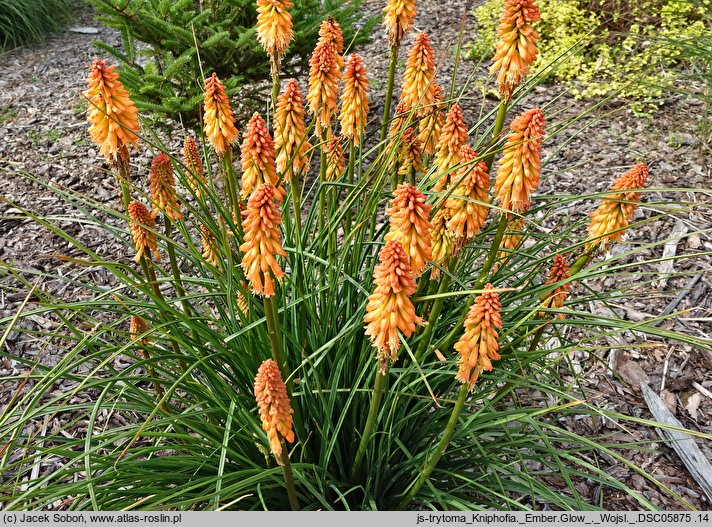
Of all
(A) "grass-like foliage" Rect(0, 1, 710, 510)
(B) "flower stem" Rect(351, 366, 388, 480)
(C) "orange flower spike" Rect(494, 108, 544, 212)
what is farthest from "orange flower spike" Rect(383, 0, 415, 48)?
(B) "flower stem" Rect(351, 366, 388, 480)

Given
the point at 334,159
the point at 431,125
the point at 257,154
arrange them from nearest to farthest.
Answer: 1. the point at 257,154
2. the point at 431,125
3. the point at 334,159

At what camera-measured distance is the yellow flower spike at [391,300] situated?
70.9 inches

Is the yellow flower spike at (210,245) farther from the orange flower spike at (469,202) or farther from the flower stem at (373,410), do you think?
the orange flower spike at (469,202)

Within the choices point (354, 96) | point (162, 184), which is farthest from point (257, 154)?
point (354, 96)

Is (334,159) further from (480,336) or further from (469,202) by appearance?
(480,336)

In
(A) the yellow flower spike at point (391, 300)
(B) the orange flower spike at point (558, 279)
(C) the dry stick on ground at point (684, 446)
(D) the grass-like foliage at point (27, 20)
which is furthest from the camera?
(D) the grass-like foliage at point (27, 20)

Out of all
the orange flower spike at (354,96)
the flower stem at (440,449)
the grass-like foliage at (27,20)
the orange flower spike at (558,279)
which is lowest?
the flower stem at (440,449)

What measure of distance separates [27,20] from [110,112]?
7.95 meters

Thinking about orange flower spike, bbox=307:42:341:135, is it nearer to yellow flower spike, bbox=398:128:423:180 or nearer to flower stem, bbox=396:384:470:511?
yellow flower spike, bbox=398:128:423:180

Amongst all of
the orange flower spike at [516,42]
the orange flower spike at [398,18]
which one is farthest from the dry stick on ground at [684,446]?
the orange flower spike at [398,18]

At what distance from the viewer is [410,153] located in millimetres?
2941

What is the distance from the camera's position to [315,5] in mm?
5594

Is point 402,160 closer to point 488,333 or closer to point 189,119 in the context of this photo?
point 488,333

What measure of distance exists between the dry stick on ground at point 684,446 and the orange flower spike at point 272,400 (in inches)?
94.7
